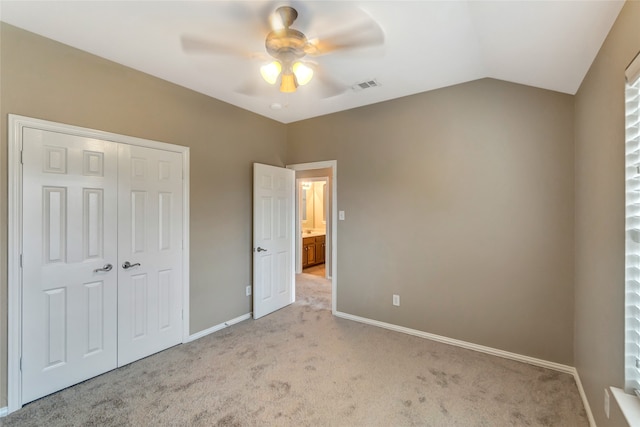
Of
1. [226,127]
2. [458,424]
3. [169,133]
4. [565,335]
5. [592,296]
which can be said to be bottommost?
[458,424]

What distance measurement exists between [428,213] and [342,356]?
171 cm

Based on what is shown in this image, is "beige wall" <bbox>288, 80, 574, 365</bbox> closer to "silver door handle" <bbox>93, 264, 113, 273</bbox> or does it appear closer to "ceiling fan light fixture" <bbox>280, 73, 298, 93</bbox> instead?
"ceiling fan light fixture" <bbox>280, 73, 298, 93</bbox>

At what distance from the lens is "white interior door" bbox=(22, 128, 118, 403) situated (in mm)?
2035

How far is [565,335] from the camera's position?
2.43 m

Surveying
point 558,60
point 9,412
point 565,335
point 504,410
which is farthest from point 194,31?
point 565,335

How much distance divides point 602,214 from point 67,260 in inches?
147

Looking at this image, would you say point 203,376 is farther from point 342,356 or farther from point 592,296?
point 592,296

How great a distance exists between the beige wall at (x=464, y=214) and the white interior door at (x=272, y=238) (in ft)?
2.74

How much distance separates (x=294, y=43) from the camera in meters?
1.79

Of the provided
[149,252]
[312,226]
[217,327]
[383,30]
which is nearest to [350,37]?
[383,30]

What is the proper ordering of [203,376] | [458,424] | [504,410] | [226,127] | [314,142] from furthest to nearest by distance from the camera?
[314,142]
[226,127]
[203,376]
[504,410]
[458,424]

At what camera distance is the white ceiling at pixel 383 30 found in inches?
65.5

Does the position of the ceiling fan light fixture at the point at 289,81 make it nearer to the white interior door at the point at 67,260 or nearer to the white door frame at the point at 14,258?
the white interior door at the point at 67,260

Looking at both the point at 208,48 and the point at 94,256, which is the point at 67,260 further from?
the point at 208,48
